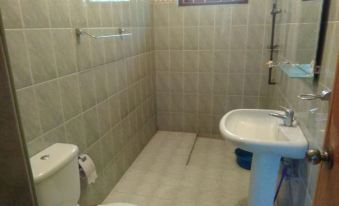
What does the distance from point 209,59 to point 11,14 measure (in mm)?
2039

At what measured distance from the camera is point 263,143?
1.22 m

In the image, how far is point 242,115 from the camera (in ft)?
5.82

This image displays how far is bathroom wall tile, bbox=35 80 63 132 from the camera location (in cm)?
129

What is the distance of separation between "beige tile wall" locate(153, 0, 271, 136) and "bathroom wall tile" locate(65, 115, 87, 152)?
151 centimetres

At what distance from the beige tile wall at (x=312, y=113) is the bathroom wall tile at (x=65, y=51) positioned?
1.31 metres

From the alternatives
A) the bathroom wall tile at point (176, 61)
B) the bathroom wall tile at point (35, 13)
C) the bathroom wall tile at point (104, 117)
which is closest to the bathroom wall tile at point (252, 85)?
the bathroom wall tile at point (176, 61)

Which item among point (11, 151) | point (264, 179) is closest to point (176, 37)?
point (264, 179)

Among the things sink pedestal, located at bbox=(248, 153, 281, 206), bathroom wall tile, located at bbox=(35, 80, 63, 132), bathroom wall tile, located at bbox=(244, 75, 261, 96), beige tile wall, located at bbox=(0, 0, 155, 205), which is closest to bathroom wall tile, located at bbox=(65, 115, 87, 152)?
beige tile wall, located at bbox=(0, 0, 155, 205)

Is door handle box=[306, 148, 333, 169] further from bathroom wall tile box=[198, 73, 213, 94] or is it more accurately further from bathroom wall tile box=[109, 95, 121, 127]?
bathroom wall tile box=[198, 73, 213, 94]

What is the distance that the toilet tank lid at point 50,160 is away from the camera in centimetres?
108

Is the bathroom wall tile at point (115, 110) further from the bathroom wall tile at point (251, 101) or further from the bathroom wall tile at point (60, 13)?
the bathroom wall tile at point (251, 101)

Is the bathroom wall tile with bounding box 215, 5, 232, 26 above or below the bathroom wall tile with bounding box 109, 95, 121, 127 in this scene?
above

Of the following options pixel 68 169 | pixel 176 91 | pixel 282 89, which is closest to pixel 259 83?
pixel 282 89

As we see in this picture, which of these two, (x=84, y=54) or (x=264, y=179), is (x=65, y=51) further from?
(x=264, y=179)
